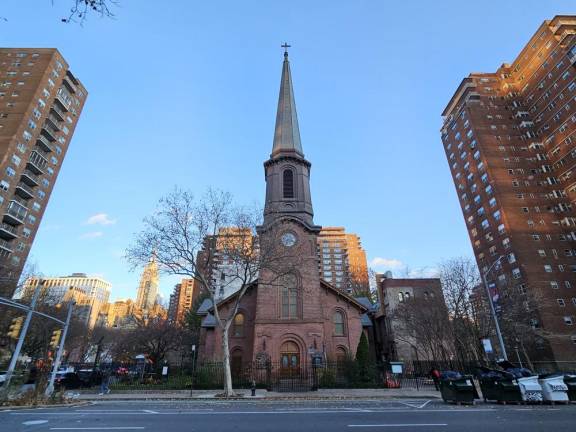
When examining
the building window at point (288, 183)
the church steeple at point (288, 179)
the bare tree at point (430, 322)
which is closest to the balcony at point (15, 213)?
the church steeple at point (288, 179)

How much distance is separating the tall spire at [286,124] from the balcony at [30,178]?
40550 mm

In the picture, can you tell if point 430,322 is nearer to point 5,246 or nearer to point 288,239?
point 288,239

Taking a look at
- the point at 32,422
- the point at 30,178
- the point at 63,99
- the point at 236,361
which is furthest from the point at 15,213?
the point at 32,422

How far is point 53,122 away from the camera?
57125 mm

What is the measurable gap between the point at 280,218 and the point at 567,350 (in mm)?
41399

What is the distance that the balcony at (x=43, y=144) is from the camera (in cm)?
5399

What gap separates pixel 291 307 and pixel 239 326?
564 centimetres

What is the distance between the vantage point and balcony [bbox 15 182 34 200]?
48.9 meters

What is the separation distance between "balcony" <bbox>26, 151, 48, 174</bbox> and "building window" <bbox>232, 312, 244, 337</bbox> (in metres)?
44.8

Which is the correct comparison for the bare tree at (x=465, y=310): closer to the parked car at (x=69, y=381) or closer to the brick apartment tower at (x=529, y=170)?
the brick apartment tower at (x=529, y=170)

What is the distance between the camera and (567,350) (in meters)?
41.3

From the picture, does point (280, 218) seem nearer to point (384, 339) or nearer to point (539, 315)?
point (384, 339)

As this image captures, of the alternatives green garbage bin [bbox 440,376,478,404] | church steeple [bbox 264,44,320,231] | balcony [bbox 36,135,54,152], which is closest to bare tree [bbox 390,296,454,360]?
church steeple [bbox 264,44,320,231]

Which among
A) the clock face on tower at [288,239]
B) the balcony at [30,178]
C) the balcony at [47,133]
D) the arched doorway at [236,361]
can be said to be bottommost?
the arched doorway at [236,361]
